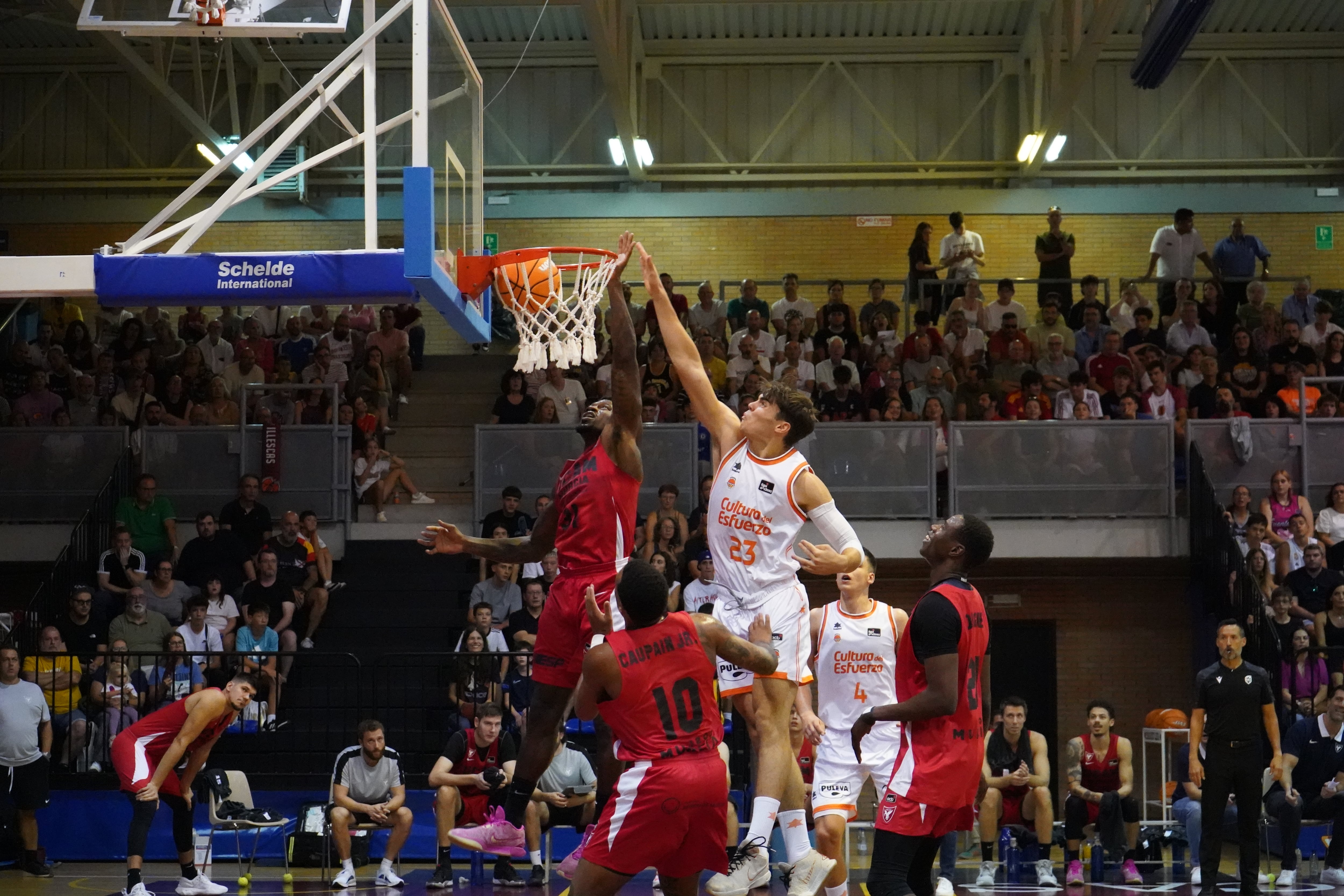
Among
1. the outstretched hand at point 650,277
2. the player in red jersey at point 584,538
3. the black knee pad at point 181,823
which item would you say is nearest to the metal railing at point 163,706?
the black knee pad at point 181,823

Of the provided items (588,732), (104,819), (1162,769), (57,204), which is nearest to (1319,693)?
(1162,769)

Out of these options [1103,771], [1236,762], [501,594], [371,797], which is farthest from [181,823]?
[1236,762]

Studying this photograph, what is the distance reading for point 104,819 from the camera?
13906 millimetres

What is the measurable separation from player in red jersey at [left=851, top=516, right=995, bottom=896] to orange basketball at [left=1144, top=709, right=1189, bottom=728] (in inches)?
380

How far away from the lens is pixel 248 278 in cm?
864

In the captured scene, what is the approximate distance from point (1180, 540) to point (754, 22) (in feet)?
33.2

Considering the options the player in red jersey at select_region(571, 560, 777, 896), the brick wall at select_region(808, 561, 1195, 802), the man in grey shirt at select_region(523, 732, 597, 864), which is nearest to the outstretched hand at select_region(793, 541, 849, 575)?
the player in red jersey at select_region(571, 560, 777, 896)

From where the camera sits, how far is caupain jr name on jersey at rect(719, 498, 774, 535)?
7848mm

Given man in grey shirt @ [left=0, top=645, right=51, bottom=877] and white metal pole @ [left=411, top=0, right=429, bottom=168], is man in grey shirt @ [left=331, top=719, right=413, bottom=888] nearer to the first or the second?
man in grey shirt @ [left=0, top=645, right=51, bottom=877]

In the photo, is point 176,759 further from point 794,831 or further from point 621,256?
point 621,256

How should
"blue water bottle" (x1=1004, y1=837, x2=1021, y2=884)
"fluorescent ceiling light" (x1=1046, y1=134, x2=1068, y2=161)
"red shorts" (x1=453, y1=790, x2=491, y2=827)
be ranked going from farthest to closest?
"fluorescent ceiling light" (x1=1046, y1=134, x2=1068, y2=161) < "blue water bottle" (x1=1004, y1=837, x2=1021, y2=884) < "red shorts" (x1=453, y1=790, x2=491, y2=827)

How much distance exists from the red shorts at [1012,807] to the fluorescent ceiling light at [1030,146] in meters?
11.2

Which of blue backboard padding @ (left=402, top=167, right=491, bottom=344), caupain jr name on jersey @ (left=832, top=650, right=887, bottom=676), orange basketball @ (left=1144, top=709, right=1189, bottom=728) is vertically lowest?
orange basketball @ (left=1144, top=709, right=1189, bottom=728)

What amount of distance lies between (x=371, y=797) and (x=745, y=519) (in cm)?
591
